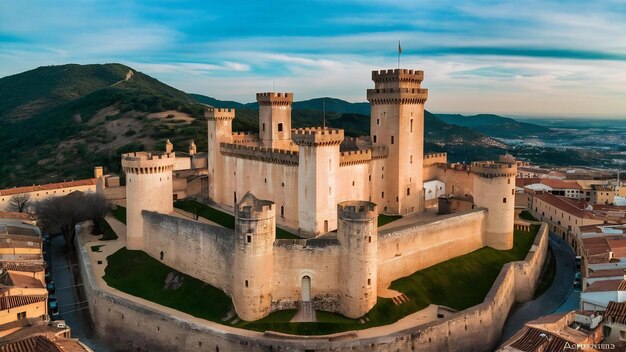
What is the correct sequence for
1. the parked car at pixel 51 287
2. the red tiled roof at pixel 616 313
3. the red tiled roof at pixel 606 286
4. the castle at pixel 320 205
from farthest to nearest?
the parked car at pixel 51 287, the castle at pixel 320 205, the red tiled roof at pixel 606 286, the red tiled roof at pixel 616 313

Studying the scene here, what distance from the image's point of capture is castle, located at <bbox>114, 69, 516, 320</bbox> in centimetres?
2834

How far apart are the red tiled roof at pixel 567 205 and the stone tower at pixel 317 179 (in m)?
25.3

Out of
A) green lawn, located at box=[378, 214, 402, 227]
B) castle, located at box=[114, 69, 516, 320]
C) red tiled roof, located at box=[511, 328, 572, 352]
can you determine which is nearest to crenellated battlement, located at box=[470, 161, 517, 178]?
castle, located at box=[114, 69, 516, 320]

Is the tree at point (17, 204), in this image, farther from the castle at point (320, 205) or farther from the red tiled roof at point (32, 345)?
the red tiled roof at point (32, 345)

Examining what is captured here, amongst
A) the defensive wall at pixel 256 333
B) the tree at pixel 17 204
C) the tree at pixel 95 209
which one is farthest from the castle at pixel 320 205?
the tree at pixel 17 204

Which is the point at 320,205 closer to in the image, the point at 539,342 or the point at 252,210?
the point at 252,210

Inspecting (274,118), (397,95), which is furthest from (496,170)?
(274,118)

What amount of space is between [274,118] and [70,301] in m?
19.7

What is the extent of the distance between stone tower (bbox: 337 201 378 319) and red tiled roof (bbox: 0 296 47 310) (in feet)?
49.7

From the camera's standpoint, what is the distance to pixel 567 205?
174ft

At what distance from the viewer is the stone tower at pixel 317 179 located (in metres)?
34.8

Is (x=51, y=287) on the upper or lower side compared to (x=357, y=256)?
lower

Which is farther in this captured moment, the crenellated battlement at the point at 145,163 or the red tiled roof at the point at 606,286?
the crenellated battlement at the point at 145,163

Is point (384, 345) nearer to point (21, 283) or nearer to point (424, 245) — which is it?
point (424, 245)
